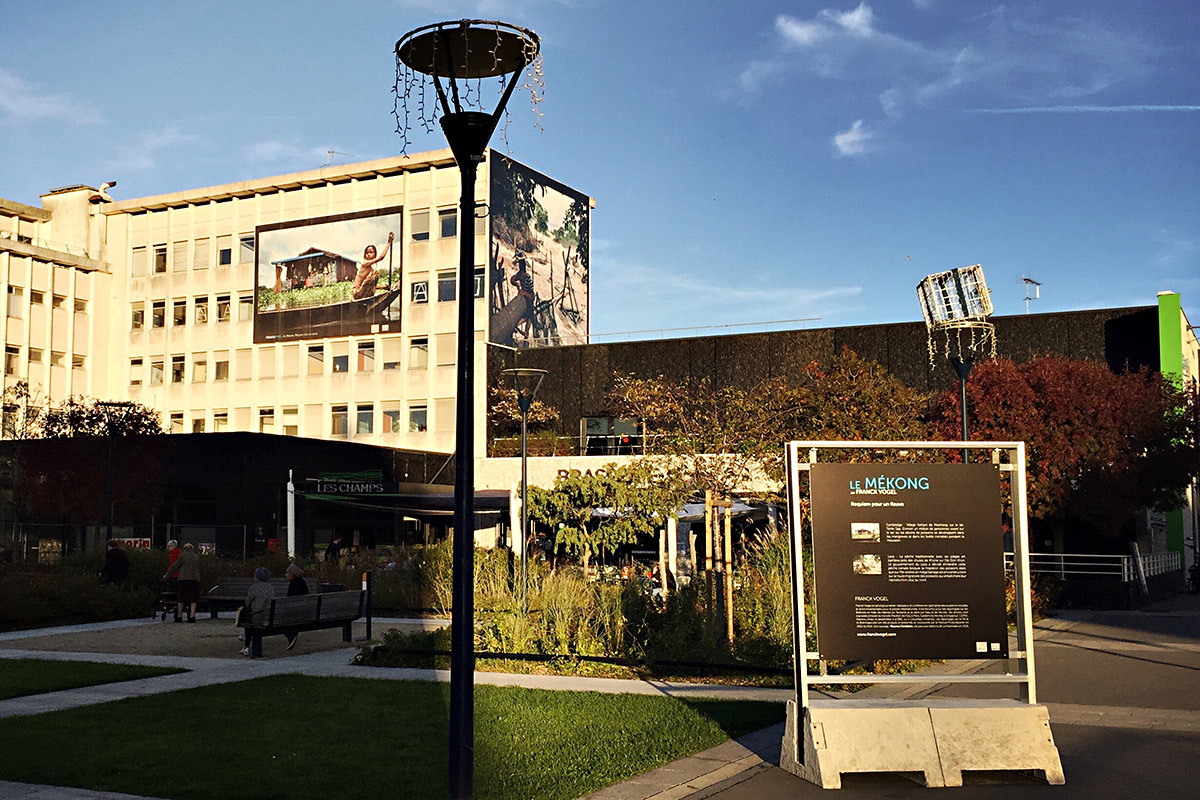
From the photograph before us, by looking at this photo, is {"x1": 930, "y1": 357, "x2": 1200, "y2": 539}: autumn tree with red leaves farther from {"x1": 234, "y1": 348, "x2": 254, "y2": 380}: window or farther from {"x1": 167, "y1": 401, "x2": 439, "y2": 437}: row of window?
{"x1": 234, "y1": 348, "x2": 254, "y2": 380}: window

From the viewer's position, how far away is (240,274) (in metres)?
68.3

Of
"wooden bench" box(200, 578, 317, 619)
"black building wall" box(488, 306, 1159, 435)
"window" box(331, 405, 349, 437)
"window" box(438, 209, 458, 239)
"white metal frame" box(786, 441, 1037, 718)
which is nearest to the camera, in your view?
"white metal frame" box(786, 441, 1037, 718)

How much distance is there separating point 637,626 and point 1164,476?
1907cm

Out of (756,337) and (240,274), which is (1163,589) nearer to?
(756,337)

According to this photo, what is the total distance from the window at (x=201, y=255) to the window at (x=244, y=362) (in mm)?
5881

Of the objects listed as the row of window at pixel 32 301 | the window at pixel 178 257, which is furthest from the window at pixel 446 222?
the row of window at pixel 32 301

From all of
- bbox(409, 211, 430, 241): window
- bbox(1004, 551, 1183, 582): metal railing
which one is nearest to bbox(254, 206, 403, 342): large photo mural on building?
bbox(409, 211, 430, 241): window

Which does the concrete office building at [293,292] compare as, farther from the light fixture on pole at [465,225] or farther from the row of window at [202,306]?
the light fixture on pole at [465,225]

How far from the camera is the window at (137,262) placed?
72188 millimetres

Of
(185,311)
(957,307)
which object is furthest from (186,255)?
(957,307)

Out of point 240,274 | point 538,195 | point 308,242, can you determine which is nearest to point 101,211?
point 240,274

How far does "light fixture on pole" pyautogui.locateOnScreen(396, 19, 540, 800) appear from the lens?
288 inches

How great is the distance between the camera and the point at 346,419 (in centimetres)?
6462

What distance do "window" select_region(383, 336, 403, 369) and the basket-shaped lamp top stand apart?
56196 mm
